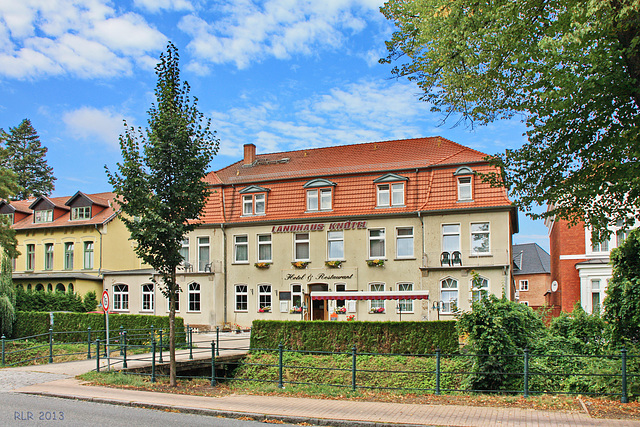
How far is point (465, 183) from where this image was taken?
3180 cm

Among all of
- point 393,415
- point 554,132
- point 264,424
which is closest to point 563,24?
point 554,132

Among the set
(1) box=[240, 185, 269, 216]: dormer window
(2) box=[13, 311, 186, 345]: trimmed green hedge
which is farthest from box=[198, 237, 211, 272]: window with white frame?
(2) box=[13, 311, 186, 345]: trimmed green hedge

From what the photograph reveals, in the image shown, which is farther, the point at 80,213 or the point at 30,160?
the point at 30,160

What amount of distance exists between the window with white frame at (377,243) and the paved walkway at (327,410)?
20604 mm

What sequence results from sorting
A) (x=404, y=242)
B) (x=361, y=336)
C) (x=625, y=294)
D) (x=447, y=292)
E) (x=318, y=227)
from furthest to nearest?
(x=318, y=227) → (x=404, y=242) → (x=447, y=292) → (x=361, y=336) → (x=625, y=294)

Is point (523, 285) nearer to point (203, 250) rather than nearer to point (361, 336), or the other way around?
point (203, 250)

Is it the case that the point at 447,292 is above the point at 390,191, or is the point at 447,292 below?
below

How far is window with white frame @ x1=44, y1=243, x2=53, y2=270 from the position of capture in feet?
136

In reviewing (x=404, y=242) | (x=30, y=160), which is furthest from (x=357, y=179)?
(x=30, y=160)

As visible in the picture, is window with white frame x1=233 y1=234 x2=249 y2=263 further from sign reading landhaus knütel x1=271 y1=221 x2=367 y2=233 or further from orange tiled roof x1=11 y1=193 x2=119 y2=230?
orange tiled roof x1=11 y1=193 x2=119 y2=230

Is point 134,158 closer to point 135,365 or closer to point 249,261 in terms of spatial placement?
point 135,365

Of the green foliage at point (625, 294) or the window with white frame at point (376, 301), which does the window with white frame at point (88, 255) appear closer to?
the window with white frame at point (376, 301)

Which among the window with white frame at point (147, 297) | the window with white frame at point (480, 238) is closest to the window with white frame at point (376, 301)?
the window with white frame at point (480, 238)

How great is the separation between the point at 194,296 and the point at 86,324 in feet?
29.9
